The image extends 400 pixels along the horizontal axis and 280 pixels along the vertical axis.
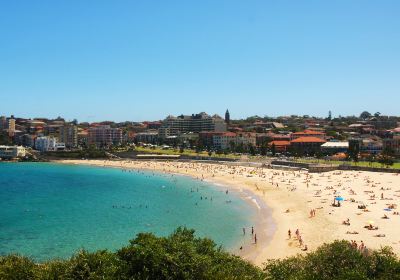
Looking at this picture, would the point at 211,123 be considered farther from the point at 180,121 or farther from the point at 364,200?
the point at 364,200

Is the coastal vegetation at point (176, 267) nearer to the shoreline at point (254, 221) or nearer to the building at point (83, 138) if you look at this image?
the shoreline at point (254, 221)

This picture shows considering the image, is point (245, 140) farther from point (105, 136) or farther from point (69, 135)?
point (69, 135)

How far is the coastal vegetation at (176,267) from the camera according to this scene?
52.0 ft

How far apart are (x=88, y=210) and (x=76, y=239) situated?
15328mm

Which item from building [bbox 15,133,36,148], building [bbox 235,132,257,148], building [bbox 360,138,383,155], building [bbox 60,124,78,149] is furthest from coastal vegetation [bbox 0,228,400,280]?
building [bbox 15,133,36,148]

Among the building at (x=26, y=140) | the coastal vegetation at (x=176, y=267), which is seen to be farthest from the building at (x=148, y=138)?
the coastal vegetation at (x=176, y=267)

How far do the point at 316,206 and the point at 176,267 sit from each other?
3151 centimetres

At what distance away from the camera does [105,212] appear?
47.3 m

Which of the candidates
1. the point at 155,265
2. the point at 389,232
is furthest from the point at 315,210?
the point at 155,265

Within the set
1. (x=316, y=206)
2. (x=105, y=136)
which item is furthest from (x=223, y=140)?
(x=316, y=206)

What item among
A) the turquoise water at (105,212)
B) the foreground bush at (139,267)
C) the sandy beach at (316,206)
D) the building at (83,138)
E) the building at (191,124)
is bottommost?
the turquoise water at (105,212)

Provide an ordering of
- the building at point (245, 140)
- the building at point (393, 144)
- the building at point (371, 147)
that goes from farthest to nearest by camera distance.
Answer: the building at point (245, 140), the building at point (371, 147), the building at point (393, 144)

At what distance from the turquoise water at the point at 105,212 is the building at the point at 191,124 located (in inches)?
3116

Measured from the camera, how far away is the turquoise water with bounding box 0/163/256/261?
33.5 m
